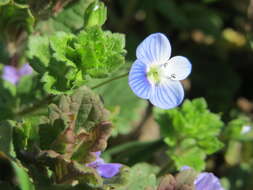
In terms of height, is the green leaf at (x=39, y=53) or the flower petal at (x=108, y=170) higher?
the green leaf at (x=39, y=53)

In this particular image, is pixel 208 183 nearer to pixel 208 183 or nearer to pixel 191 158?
pixel 208 183

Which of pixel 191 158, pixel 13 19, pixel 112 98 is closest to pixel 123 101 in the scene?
pixel 112 98

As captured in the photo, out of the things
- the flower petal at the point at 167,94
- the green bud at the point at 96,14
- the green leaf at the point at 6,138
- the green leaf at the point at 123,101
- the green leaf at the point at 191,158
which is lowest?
the green leaf at the point at 191,158

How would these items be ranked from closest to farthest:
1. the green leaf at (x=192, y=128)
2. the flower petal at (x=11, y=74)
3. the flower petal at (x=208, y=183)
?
the flower petal at (x=208, y=183), the green leaf at (x=192, y=128), the flower petal at (x=11, y=74)

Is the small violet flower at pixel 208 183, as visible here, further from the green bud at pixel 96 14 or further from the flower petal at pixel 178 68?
the green bud at pixel 96 14

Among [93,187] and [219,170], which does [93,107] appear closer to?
[93,187]

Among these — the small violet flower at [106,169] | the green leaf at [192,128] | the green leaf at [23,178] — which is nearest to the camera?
the green leaf at [23,178]

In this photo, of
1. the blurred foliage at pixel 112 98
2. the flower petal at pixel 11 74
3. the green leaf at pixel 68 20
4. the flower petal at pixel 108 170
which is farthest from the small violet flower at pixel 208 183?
the flower petal at pixel 11 74
